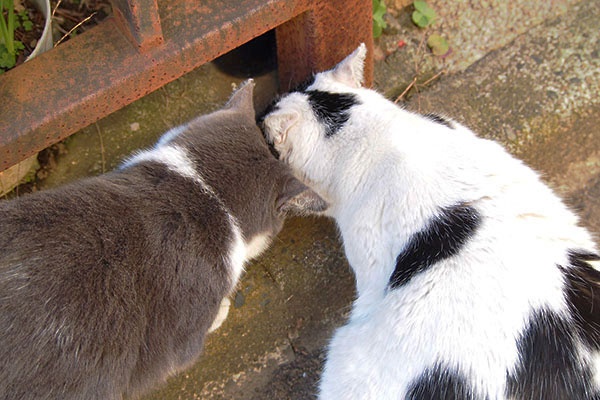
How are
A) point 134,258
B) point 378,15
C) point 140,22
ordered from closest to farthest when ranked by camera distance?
point 134,258
point 140,22
point 378,15

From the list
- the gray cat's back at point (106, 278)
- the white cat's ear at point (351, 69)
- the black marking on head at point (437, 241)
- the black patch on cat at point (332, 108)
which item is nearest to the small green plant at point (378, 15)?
the white cat's ear at point (351, 69)

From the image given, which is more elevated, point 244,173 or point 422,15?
point 244,173

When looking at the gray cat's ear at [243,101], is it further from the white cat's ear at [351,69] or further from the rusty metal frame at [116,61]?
the white cat's ear at [351,69]

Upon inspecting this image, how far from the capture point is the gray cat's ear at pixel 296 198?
7.32 feet

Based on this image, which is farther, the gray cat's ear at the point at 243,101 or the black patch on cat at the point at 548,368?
the gray cat's ear at the point at 243,101

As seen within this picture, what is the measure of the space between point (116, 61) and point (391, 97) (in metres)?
1.61

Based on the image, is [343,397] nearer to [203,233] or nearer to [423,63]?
[203,233]

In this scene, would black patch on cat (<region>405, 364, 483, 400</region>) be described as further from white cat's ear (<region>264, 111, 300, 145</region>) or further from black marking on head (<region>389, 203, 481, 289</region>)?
white cat's ear (<region>264, 111, 300, 145</region>)

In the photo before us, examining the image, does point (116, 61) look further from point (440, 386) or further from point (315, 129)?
point (440, 386)

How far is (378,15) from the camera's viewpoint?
318 cm

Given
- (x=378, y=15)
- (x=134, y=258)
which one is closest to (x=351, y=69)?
(x=378, y=15)

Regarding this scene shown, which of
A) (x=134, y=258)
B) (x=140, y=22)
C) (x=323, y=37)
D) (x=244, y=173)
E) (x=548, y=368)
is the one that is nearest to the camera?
(x=548, y=368)

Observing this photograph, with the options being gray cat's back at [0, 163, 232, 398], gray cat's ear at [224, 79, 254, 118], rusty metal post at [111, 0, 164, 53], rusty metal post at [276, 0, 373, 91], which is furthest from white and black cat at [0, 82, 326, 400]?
rusty metal post at [276, 0, 373, 91]

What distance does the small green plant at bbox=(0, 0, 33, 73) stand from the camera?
2457mm
